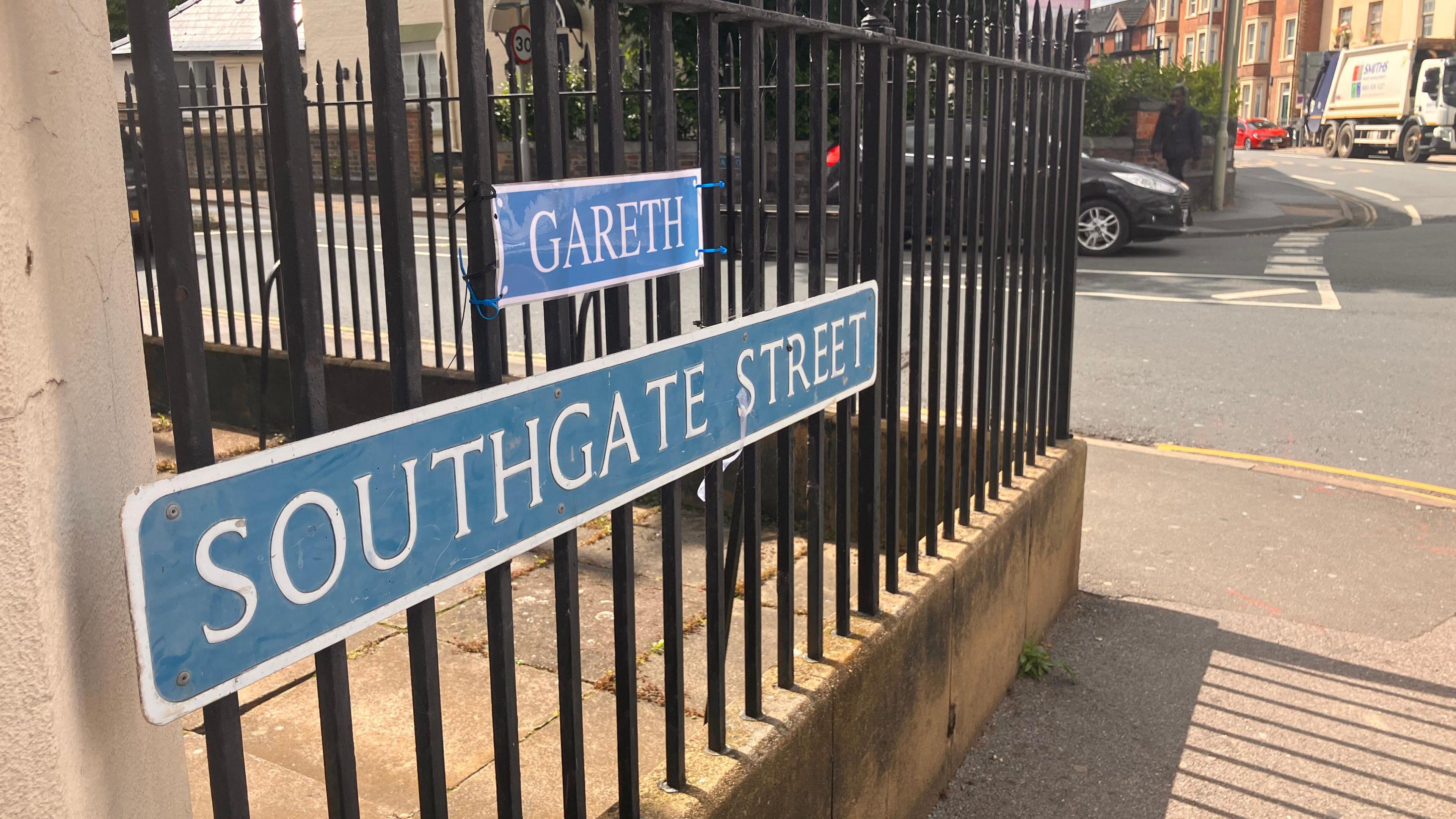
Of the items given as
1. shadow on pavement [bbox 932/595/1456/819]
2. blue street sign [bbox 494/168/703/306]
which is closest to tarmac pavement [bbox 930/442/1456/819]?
shadow on pavement [bbox 932/595/1456/819]

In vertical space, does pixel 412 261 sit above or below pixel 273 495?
above

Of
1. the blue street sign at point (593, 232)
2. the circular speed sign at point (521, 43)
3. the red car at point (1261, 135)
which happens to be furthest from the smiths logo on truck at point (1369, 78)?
the blue street sign at point (593, 232)

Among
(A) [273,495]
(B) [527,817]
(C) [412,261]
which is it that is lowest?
(B) [527,817]

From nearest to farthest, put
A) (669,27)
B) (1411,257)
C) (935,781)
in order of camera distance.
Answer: (669,27) < (935,781) < (1411,257)

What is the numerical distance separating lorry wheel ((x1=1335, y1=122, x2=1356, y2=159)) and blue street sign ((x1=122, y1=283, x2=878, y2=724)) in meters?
42.1

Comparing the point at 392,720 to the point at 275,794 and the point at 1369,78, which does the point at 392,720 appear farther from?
the point at 1369,78

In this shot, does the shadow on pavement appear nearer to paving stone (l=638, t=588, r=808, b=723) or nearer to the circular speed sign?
paving stone (l=638, t=588, r=808, b=723)

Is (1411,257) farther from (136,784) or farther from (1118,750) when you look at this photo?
(136,784)

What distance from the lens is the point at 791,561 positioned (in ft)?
8.15

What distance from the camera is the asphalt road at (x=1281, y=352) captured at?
6.48m

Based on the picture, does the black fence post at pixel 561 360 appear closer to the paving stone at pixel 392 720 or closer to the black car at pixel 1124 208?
the paving stone at pixel 392 720

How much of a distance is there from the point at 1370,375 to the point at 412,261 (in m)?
7.80

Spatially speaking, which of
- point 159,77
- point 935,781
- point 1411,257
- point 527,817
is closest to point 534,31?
point 159,77

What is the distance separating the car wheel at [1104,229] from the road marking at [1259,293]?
9.21 feet
